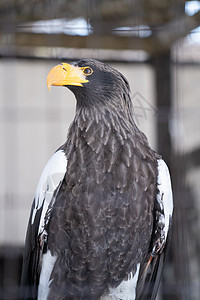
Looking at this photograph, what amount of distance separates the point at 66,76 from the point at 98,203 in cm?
41

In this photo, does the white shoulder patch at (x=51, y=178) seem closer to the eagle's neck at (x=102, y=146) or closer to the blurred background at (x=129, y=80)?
the eagle's neck at (x=102, y=146)

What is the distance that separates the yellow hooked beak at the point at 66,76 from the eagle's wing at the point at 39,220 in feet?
0.79

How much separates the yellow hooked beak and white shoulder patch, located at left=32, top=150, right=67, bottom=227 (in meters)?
0.24

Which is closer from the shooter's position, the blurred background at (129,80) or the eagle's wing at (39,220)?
the eagle's wing at (39,220)

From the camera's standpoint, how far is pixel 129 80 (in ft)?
11.2

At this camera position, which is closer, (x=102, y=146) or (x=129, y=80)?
(x=102, y=146)

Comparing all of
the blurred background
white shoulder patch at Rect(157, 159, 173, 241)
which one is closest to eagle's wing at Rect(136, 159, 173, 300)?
white shoulder patch at Rect(157, 159, 173, 241)

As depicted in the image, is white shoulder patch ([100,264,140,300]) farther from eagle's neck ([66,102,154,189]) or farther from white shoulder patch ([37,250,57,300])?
eagle's neck ([66,102,154,189])

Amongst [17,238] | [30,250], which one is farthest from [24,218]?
[30,250]

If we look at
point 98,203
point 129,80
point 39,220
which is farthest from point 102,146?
point 129,80

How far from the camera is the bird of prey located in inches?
61.4

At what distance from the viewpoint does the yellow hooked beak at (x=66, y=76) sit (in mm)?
1477

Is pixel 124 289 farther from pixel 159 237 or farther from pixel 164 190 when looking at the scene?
pixel 164 190

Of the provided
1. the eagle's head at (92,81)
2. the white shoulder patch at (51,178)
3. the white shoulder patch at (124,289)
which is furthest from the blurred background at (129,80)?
the white shoulder patch at (124,289)
